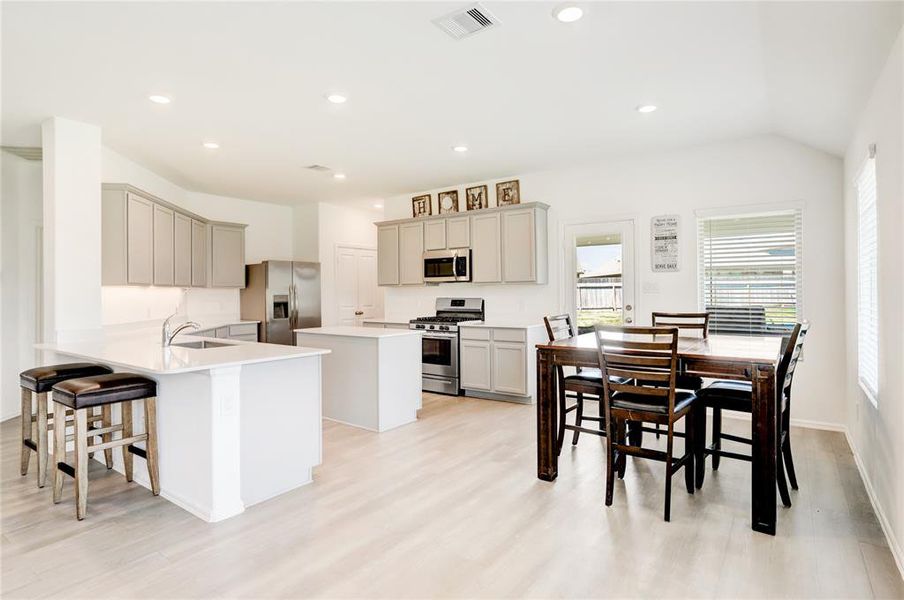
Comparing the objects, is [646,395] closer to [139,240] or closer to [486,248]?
[486,248]

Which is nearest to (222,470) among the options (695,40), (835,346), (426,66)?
(426,66)

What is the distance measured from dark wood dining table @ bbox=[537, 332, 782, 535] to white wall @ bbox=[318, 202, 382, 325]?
521 centimetres

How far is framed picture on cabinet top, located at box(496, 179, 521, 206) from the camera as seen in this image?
5910 millimetres

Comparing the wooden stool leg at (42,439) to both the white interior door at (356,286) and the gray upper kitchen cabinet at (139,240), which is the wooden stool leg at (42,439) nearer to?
the gray upper kitchen cabinet at (139,240)

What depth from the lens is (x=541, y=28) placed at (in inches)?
104

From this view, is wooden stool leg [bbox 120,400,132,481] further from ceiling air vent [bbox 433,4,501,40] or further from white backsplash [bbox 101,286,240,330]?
ceiling air vent [bbox 433,4,501,40]

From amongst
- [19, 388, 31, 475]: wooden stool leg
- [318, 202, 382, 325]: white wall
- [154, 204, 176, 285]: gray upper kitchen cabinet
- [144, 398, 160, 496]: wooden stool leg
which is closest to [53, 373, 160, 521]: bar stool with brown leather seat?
[144, 398, 160, 496]: wooden stool leg

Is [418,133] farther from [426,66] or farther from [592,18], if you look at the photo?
[592,18]

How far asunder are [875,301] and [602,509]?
202 cm

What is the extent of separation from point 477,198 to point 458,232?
0.50m

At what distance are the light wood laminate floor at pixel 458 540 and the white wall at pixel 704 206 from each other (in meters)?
1.30

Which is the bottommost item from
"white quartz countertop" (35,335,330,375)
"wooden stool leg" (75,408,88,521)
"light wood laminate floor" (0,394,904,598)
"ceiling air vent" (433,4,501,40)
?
"light wood laminate floor" (0,394,904,598)

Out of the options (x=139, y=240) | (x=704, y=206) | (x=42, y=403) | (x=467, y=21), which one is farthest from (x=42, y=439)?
(x=704, y=206)

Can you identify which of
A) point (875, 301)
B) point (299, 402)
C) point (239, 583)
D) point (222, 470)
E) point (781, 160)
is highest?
point (781, 160)
